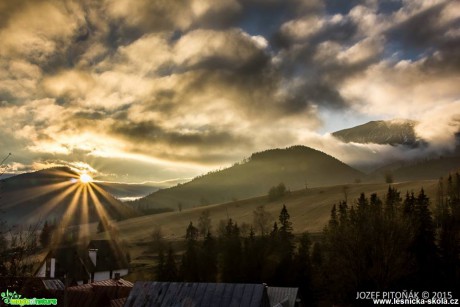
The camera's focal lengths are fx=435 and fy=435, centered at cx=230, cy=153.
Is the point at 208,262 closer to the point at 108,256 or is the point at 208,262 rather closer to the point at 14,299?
the point at 108,256

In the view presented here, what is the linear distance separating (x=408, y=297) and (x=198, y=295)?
3735 cm

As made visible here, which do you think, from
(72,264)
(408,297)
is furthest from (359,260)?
(72,264)

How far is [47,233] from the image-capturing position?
180750 mm

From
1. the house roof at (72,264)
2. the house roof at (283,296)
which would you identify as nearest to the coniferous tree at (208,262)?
the house roof at (72,264)

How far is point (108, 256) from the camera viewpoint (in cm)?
9000

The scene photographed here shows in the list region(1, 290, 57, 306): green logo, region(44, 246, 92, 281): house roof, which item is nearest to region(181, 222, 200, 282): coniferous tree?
region(44, 246, 92, 281): house roof

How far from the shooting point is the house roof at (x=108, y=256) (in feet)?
282

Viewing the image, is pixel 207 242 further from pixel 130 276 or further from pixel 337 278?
pixel 337 278

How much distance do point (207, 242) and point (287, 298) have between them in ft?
145

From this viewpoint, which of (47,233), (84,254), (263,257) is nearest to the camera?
(263,257)

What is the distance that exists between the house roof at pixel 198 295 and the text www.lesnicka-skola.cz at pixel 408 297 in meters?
28.7

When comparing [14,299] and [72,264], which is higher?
[14,299]

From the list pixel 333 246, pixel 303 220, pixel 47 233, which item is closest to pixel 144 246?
pixel 47 233

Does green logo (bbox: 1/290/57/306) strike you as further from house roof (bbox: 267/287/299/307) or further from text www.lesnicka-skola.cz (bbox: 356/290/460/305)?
text www.lesnicka-skola.cz (bbox: 356/290/460/305)
